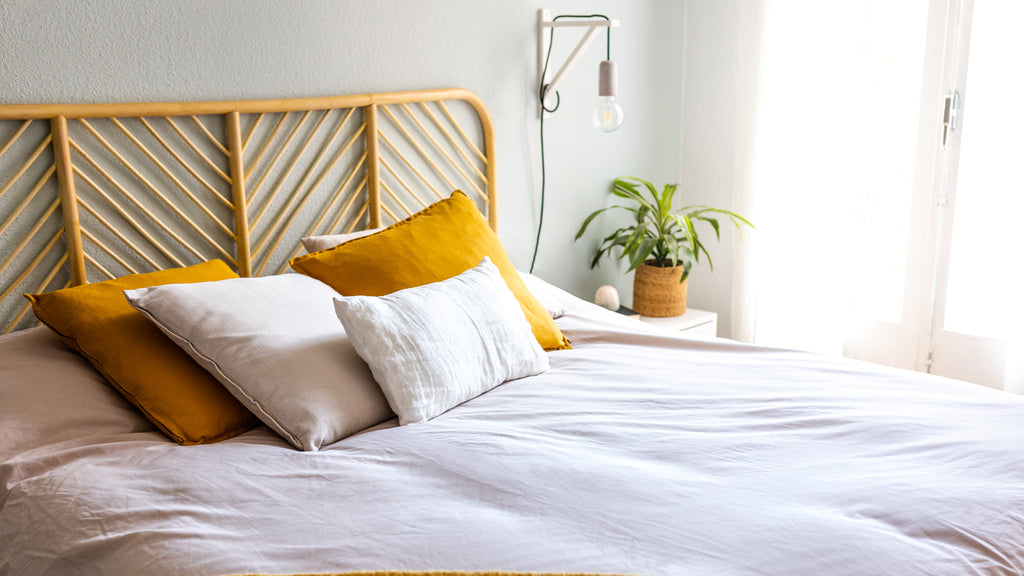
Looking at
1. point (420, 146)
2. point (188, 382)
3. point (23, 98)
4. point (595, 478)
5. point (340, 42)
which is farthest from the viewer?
point (420, 146)

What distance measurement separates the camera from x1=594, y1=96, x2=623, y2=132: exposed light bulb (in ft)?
8.71

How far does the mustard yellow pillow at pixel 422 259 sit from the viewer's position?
1.97 m

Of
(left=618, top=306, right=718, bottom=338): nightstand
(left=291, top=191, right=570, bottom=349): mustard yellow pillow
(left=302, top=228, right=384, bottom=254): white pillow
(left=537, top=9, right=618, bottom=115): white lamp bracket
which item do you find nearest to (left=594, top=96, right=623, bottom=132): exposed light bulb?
(left=537, top=9, right=618, bottom=115): white lamp bracket

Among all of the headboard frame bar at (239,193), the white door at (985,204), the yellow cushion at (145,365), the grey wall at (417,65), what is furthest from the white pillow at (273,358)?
the white door at (985,204)

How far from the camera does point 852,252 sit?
333 centimetres

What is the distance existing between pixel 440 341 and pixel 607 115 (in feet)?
3.98

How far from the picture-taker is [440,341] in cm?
172

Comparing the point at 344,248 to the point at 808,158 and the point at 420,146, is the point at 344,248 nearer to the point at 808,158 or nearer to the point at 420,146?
the point at 420,146

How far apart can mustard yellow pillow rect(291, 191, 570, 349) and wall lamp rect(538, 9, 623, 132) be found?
0.64 meters

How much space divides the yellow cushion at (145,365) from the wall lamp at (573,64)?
1495 mm

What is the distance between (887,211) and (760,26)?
85 cm

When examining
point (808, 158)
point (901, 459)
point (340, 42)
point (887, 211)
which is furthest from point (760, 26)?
point (901, 459)

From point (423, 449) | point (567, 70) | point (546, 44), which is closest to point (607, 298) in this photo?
point (567, 70)

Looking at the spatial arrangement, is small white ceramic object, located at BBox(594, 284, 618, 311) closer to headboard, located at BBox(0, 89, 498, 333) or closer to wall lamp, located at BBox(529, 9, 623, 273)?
wall lamp, located at BBox(529, 9, 623, 273)
